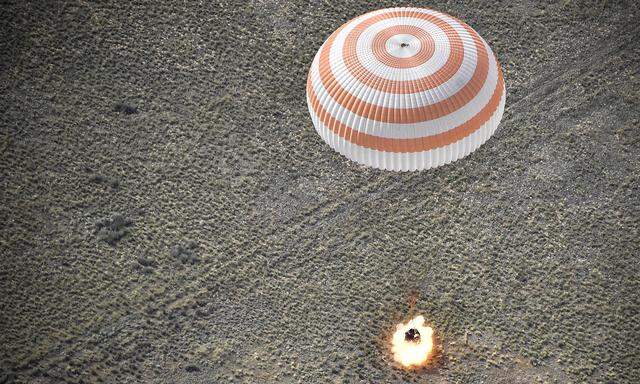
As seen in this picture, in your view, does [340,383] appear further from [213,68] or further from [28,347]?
[213,68]

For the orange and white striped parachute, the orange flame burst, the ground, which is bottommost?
the orange flame burst

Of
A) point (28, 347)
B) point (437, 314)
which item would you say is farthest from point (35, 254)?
point (437, 314)

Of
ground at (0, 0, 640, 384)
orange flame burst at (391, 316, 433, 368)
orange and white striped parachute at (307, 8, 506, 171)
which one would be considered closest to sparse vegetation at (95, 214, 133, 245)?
ground at (0, 0, 640, 384)

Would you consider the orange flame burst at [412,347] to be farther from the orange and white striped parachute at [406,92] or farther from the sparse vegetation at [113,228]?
the sparse vegetation at [113,228]

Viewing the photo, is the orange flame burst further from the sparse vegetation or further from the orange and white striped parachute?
the sparse vegetation

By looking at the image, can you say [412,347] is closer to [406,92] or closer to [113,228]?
[406,92]

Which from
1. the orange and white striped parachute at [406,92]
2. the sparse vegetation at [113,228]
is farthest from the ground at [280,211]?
the orange and white striped parachute at [406,92]
